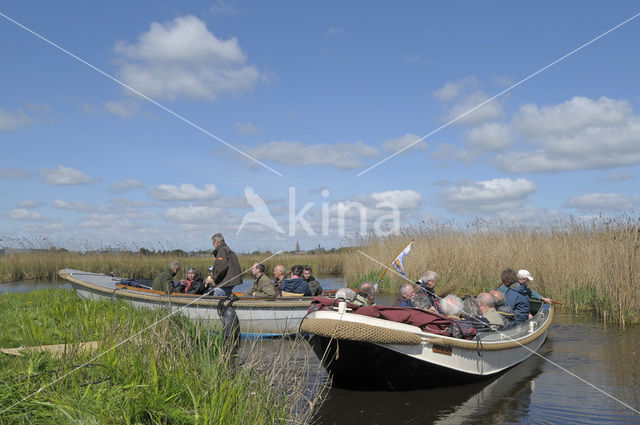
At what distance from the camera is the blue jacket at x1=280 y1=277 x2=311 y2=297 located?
11.3 meters

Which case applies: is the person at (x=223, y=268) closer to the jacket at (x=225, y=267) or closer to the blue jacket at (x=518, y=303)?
the jacket at (x=225, y=267)

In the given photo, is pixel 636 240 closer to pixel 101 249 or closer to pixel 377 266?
pixel 377 266

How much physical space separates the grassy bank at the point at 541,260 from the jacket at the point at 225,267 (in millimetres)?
6935

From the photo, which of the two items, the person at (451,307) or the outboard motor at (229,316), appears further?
the outboard motor at (229,316)

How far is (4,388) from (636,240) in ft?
39.9

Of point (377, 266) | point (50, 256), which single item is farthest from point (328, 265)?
point (50, 256)

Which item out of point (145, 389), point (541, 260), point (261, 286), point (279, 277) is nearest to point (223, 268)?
point (261, 286)

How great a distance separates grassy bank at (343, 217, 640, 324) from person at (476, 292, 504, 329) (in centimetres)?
515

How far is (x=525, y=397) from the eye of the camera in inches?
278

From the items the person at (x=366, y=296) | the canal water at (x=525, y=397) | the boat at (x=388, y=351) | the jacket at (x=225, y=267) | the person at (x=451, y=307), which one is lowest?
the canal water at (x=525, y=397)

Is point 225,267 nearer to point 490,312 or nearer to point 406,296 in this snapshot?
point 406,296

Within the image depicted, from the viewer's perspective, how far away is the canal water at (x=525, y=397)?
6.10 m

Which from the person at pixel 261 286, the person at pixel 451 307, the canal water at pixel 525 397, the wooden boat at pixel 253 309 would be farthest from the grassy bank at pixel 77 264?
the person at pixel 451 307

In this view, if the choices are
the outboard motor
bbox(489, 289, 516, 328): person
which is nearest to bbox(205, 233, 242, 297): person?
the outboard motor
